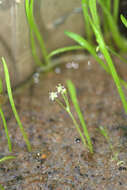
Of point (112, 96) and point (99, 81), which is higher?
point (99, 81)

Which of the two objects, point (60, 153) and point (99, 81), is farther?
point (99, 81)

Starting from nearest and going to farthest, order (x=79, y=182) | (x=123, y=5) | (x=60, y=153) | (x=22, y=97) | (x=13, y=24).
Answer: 1. (x=79, y=182)
2. (x=60, y=153)
3. (x=13, y=24)
4. (x=22, y=97)
5. (x=123, y=5)

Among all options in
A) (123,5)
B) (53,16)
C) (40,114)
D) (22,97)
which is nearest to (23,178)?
(40,114)

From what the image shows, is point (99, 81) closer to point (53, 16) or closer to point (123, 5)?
point (53, 16)

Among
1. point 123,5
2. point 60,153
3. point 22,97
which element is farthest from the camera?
point 123,5

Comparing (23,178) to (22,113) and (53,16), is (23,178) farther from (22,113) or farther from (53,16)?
(53,16)

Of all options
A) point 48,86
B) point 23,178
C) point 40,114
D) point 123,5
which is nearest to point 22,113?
point 40,114

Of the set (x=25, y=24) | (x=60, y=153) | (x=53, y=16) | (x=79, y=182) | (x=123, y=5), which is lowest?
(x=79, y=182)
